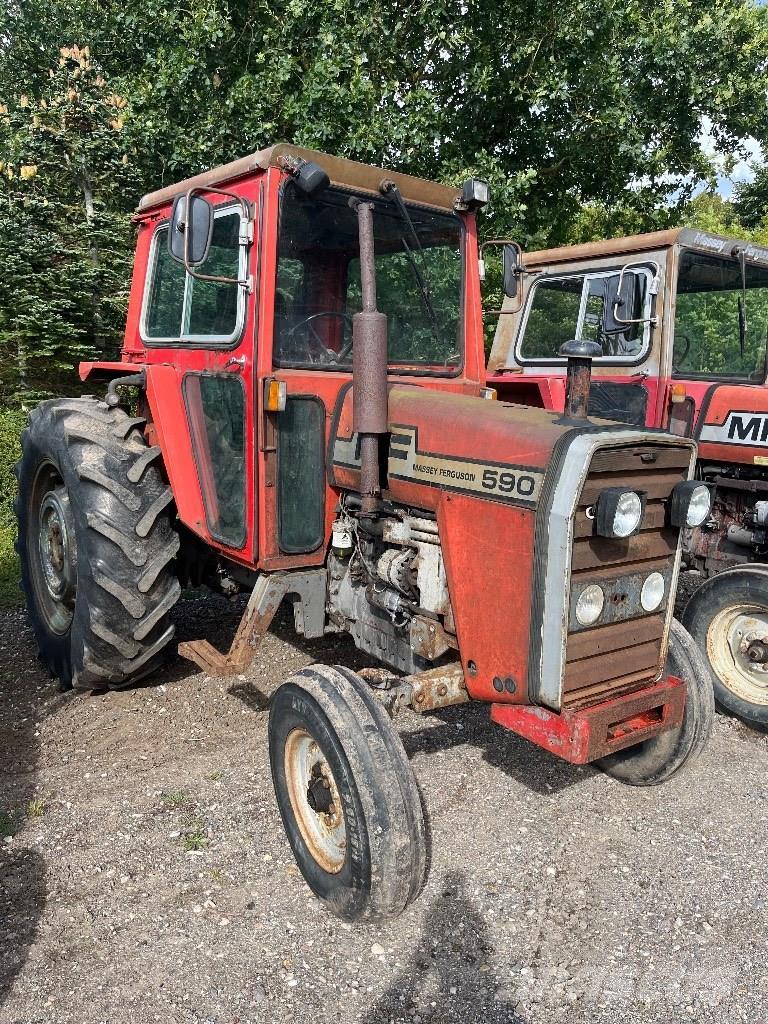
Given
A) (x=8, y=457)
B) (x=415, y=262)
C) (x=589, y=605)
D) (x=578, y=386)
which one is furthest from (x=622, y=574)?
(x=8, y=457)

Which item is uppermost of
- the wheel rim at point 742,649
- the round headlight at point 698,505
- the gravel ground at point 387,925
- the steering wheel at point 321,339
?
the steering wheel at point 321,339

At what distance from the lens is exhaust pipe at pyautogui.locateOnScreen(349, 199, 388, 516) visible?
2.92m

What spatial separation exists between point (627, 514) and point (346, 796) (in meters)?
1.28

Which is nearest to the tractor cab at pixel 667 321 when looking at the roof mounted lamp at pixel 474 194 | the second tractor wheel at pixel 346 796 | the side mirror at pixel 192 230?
the roof mounted lamp at pixel 474 194

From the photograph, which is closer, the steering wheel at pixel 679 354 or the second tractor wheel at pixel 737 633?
the second tractor wheel at pixel 737 633

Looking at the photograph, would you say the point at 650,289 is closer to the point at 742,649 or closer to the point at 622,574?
the point at 742,649

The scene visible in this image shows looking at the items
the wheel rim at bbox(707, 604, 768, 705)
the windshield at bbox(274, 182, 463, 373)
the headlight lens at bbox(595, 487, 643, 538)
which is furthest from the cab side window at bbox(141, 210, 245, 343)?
the wheel rim at bbox(707, 604, 768, 705)

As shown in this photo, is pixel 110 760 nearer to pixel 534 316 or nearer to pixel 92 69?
pixel 534 316

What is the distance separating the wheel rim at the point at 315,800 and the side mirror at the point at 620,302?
10.9ft

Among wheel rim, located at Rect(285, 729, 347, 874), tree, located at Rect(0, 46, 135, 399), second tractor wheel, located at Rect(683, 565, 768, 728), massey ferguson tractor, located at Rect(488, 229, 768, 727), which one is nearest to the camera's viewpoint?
wheel rim, located at Rect(285, 729, 347, 874)

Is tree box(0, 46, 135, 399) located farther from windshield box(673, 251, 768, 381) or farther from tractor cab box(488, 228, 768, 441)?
windshield box(673, 251, 768, 381)

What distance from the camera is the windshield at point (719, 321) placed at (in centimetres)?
509

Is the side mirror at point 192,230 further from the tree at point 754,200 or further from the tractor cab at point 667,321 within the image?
the tree at point 754,200

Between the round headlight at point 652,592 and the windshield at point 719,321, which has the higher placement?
the windshield at point 719,321
